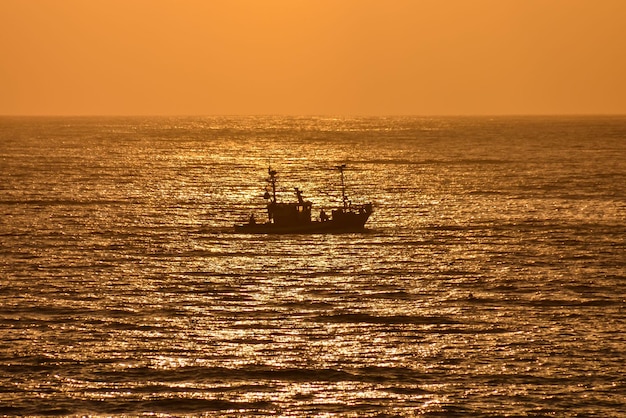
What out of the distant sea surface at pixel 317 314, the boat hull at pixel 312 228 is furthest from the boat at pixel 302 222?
the distant sea surface at pixel 317 314

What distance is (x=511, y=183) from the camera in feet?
573

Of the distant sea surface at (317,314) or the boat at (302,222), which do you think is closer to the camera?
the distant sea surface at (317,314)

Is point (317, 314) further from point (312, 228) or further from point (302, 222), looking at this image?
point (302, 222)

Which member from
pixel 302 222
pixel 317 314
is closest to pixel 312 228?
pixel 302 222

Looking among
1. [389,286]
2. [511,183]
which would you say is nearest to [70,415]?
[389,286]

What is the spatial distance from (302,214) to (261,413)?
209ft

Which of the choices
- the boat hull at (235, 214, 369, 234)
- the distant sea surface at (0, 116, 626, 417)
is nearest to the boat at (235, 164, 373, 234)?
the boat hull at (235, 214, 369, 234)

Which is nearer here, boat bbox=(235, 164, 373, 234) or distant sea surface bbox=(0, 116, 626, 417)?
distant sea surface bbox=(0, 116, 626, 417)

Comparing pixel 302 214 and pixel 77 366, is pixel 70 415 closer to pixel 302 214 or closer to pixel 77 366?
pixel 77 366

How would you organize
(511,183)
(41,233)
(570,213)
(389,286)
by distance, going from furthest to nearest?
(511,183) < (570,213) < (41,233) < (389,286)

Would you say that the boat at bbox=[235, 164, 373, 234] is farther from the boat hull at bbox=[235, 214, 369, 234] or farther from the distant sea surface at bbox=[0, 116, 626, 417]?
the distant sea surface at bbox=[0, 116, 626, 417]

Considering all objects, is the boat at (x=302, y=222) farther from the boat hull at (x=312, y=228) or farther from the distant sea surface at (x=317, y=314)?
the distant sea surface at (x=317, y=314)

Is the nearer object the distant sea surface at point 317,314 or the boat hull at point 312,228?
the distant sea surface at point 317,314

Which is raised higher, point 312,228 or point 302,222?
point 302,222
